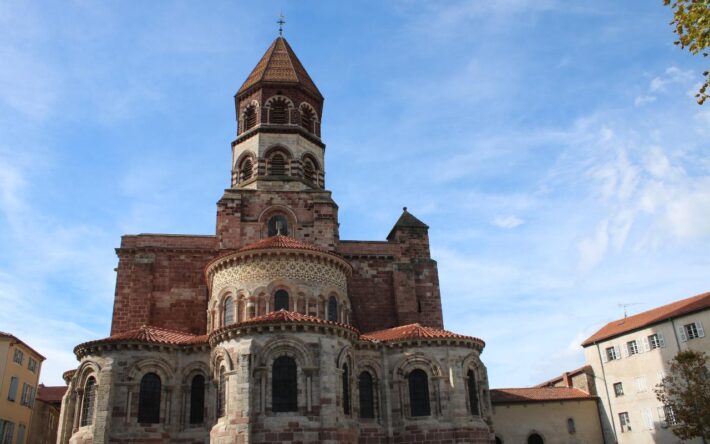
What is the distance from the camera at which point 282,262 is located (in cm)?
2538

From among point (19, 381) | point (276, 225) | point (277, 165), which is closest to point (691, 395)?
point (276, 225)

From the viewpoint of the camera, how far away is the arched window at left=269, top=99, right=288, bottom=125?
→ 34.7 metres

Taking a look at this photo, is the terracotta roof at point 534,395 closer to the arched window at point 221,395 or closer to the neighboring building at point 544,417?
the neighboring building at point 544,417

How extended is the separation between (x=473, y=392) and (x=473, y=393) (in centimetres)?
4

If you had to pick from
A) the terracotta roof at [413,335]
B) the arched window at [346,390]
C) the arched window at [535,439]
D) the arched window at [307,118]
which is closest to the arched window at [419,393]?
the terracotta roof at [413,335]

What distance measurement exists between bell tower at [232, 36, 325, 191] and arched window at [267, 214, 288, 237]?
1861 millimetres

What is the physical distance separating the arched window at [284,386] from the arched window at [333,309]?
504cm

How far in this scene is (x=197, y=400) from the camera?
23.2 meters

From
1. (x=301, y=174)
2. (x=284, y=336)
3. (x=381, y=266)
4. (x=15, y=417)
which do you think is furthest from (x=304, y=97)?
(x=15, y=417)

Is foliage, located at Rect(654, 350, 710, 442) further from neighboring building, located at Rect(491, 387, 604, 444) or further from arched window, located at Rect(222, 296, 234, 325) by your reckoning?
arched window, located at Rect(222, 296, 234, 325)

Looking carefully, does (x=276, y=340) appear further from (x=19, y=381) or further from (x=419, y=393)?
(x=19, y=381)

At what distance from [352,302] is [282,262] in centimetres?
683

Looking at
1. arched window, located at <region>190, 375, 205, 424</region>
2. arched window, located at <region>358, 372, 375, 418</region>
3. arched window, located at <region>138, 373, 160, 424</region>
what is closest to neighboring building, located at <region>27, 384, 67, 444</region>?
arched window, located at <region>138, 373, 160, 424</region>

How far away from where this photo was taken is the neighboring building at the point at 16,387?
32.4m
